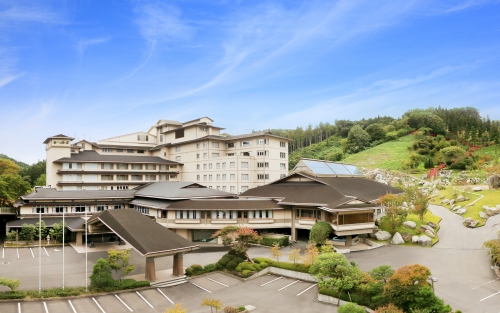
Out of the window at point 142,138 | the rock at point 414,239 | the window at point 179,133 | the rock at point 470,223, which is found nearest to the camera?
the rock at point 414,239

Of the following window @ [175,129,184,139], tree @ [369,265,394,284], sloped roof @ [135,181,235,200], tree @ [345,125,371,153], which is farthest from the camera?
tree @ [345,125,371,153]

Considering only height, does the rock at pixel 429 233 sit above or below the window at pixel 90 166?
below

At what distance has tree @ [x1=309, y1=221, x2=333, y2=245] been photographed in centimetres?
3334

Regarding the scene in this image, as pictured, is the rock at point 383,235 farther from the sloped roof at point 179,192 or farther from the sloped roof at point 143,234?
the sloped roof at point 143,234

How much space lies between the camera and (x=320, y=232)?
1318 inches

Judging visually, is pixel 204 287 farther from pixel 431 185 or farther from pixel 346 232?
pixel 431 185

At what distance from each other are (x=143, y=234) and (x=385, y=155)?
281 feet

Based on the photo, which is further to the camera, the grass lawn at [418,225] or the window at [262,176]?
the window at [262,176]

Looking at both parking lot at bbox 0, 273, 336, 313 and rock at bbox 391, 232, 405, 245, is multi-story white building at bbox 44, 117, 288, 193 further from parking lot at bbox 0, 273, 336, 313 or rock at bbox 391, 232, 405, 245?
parking lot at bbox 0, 273, 336, 313

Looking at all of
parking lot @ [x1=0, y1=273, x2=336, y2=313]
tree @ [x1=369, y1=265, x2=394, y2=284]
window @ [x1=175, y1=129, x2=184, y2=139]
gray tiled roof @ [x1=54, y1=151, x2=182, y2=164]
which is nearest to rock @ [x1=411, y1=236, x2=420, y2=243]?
parking lot @ [x1=0, y1=273, x2=336, y2=313]

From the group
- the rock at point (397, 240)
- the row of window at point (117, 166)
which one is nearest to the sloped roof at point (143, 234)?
the rock at point (397, 240)

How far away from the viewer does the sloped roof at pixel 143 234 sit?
25.6 meters

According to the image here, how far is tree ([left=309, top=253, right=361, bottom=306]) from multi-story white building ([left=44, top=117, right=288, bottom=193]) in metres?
33.4

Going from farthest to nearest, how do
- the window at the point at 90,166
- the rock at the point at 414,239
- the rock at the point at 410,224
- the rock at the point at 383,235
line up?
the window at the point at 90,166 < the rock at the point at 410,224 < the rock at the point at 383,235 < the rock at the point at 414,239
